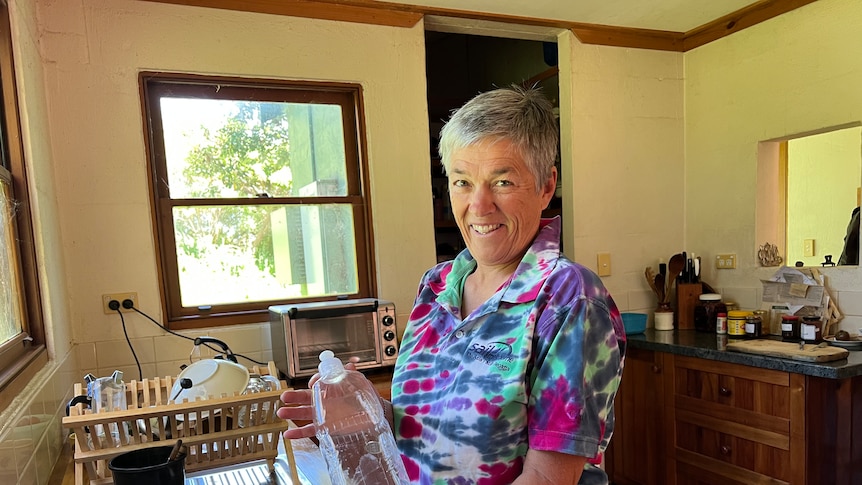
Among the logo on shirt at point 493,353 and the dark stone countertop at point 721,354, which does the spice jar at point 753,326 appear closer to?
the dark stone countertop at point 721,354

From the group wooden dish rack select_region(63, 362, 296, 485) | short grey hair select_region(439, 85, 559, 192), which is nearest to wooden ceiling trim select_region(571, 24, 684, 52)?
short grey hair select_region(439, 85, 559, 192)

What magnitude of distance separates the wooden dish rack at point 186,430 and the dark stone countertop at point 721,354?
181 cm

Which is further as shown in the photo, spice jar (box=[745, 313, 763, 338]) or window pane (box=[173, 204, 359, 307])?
spice jar (box=[745, 313, 763, 338])

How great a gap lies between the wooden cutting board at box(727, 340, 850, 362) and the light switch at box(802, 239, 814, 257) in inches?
20.4

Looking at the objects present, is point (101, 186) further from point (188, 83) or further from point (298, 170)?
point (298, 170)

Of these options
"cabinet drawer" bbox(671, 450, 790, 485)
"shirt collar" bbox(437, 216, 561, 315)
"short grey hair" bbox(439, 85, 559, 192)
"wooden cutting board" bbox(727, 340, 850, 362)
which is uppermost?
"short grey hair" bbox(439, 85, 559, 192)

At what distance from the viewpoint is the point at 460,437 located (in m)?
0.88

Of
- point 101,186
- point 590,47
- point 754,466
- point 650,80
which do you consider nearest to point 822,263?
point 754,466

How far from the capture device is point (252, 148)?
7.73 ft

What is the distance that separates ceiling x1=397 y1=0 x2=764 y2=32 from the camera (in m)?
2.48

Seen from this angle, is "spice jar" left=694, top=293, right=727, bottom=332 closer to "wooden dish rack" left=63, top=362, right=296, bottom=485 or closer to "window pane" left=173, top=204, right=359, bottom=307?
"window pane" left=173, top=204, right=359, bottom=307

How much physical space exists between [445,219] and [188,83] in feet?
5.48

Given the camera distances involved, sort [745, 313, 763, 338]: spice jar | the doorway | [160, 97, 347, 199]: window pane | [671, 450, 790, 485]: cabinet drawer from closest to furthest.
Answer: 1. [671, 450, 790, 485]: cabinet drawer
2. [160, 97, 347, 199]: window pane
3. [745, 313, 763, 338]: spice jar
4. the doorway

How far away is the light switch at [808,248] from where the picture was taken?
250 centimetres
